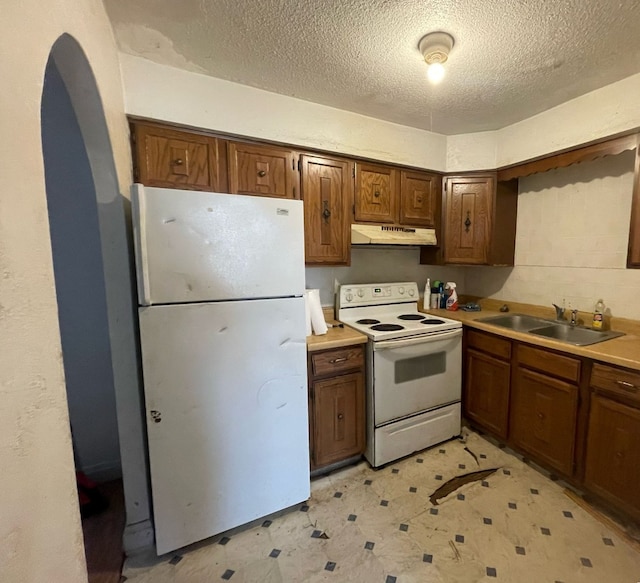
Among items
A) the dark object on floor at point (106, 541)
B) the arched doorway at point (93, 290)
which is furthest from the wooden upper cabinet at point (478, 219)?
the dark object on floor at point (106, 541)

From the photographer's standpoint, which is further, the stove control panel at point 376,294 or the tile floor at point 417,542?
the stove control panel at point 376,294

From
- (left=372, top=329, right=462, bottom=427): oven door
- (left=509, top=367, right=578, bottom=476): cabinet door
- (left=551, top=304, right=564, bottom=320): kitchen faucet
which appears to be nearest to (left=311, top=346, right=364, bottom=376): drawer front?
→ (left=372, top=329, right=462, bottom=427): oven door

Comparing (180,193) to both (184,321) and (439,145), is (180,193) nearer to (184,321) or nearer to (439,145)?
(184,321)

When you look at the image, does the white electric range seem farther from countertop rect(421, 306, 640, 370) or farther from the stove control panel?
countertop rect(421, 306, 640, 370)

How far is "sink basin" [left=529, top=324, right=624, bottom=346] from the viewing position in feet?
6.35

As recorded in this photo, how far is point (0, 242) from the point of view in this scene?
0.48 m

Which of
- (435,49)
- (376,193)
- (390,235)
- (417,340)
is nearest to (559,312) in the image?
(417,340)

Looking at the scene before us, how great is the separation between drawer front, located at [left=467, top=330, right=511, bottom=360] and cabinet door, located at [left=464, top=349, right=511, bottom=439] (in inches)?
1.8

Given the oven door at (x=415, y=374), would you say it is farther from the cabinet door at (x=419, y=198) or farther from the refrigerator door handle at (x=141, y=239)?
the refrigerator door handle at (x=141, y=239)

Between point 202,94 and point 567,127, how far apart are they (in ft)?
7.46

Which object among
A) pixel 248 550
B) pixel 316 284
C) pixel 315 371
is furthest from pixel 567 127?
pixel 248 550

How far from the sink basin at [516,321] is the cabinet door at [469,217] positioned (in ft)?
1.56

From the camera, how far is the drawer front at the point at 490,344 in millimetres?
2080

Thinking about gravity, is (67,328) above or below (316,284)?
below
